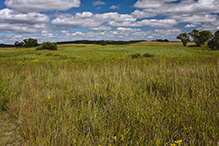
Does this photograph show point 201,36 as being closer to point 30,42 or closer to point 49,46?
point 49,46

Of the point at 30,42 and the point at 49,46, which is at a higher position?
the point at 30,42

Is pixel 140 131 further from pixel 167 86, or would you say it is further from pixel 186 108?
pixel 167 86

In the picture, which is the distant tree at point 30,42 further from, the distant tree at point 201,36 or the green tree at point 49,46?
the distant tree at point 201,36

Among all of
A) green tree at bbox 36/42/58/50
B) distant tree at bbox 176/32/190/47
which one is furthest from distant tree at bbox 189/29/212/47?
green tree at bbox 36/42/58/50

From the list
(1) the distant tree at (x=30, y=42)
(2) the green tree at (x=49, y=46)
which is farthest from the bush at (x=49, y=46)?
(1) the distant tree at (x=30, y=42)

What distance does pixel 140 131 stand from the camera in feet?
9.12

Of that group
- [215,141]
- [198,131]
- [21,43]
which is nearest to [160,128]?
[198,131]

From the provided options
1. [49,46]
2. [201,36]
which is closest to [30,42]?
[49,46]

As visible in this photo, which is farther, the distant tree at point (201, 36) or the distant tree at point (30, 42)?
the distant tree at point (30, 42)

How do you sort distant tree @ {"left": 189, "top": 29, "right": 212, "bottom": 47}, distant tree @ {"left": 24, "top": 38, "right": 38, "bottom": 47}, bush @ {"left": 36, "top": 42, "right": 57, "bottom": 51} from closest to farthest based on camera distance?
1. bush @ {"left": 36, "top": 42, "right": 57, "bottom": 51}
2. distant tree @ {"left": 189, "top": 29, "right": 212, "bottom": 47}
3. distant tree @ {"left": 24, "top": 38, "right": 38, "bottom": 47}

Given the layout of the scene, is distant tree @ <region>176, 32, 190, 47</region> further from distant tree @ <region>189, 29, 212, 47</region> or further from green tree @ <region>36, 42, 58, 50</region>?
green tree @ <region>36, 42, 58, 50</region>

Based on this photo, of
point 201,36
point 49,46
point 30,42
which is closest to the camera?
point 49,46

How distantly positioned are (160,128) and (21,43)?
100304mm

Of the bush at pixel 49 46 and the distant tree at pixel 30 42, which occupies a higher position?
the distant tree at pixel 30 42
